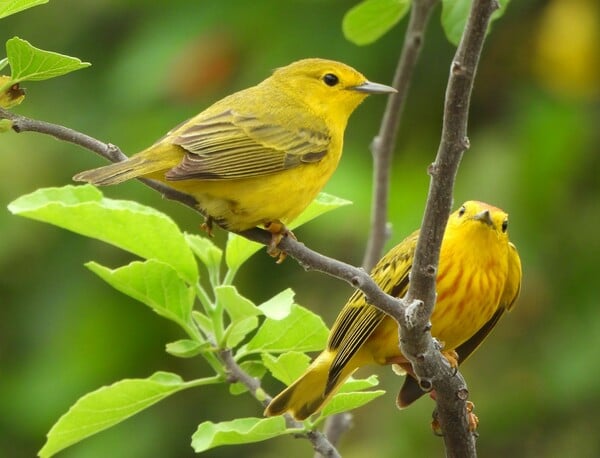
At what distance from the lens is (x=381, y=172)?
3826 mm

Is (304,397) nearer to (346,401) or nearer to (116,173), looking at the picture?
(346,401)

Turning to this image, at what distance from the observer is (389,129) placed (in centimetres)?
380

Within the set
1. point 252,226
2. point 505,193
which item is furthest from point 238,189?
point 505,193

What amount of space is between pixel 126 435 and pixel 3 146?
5.30 feet

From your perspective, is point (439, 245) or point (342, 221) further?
point (342, 221)

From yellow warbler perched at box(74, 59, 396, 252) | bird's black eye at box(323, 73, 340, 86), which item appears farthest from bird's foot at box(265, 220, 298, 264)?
bird's black eye at box(323, 73, 340, 86)

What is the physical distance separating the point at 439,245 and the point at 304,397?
0.73 meters

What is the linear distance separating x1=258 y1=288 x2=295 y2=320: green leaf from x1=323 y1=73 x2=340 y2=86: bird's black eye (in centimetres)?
155

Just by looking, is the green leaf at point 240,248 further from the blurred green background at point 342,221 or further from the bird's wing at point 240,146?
the blurred green background at point 342,221

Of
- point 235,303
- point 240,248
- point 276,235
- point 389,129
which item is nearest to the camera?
point 235,303

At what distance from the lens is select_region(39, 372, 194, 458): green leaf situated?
296cm

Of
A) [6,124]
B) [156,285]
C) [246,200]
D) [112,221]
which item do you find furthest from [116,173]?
[6,124]

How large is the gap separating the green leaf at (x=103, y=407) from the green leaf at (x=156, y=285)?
179 millimetres

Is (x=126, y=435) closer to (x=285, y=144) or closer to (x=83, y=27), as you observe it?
(x=83, y=27)
